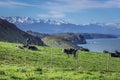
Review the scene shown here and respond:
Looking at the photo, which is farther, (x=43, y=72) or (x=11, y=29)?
(x=11, y=29)

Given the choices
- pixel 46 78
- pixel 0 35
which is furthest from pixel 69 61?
pixel 0 35

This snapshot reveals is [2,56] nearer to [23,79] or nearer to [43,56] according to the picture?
[43,56]

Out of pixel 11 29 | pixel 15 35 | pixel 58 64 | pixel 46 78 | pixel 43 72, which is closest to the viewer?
pixel 46 78

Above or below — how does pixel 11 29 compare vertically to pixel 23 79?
above

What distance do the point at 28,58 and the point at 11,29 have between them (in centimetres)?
11391

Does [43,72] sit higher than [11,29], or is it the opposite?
[11,29]

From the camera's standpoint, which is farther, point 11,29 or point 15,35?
point 11,29

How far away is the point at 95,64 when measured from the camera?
194 feet

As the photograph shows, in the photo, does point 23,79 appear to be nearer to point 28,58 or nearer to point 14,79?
point 14,79

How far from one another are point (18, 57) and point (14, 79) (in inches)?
1061

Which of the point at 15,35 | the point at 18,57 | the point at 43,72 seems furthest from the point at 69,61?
the point at 15,35

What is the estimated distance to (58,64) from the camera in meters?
52.9

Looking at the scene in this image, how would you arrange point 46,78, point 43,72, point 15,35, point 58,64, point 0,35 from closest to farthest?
point 46,78, point 43,72, point 58,64, point 0,35, point 15,35

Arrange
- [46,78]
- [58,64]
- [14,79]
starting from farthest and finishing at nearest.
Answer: [58,64] → [46,78] → [14,79]
